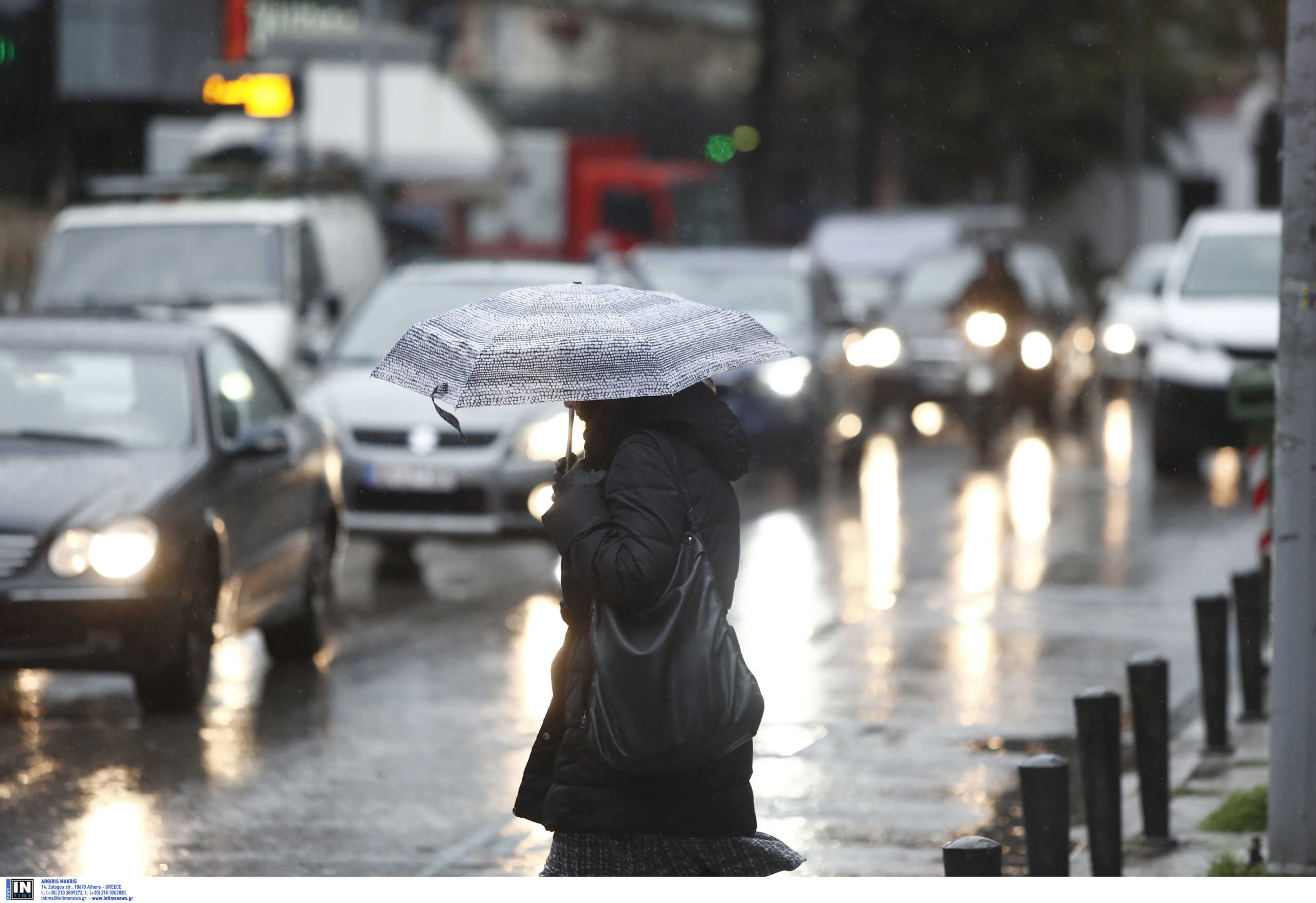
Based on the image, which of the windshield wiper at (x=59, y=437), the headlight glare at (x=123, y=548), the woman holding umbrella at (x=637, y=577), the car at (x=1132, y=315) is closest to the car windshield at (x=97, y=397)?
the windshield wiper at (x=59, y=437)

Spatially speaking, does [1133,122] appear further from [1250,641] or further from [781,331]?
[1250,641]

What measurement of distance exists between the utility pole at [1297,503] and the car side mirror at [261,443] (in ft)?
14.6

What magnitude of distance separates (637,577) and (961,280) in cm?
2080

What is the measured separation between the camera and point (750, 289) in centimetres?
1848

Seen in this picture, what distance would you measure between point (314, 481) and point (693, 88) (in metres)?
40.4

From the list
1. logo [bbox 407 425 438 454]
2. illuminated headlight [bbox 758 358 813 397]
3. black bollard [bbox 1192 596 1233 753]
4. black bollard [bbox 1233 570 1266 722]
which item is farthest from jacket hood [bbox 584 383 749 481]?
illuminated headlight [bbox 758 358 813 397]

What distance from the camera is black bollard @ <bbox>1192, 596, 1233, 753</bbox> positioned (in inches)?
329

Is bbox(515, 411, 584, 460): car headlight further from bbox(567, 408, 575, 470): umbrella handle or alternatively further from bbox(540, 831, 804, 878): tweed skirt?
bbox(540, 831, 804, 878): tweed skirt

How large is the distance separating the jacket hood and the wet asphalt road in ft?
8.48

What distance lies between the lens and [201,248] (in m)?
16.8

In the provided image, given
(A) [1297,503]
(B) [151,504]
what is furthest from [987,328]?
(A) [1297,503]

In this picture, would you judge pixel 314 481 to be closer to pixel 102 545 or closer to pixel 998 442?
pixel 102 545

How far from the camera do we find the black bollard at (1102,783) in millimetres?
6484

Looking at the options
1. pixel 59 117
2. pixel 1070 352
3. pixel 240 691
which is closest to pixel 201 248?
pixel 240 691
